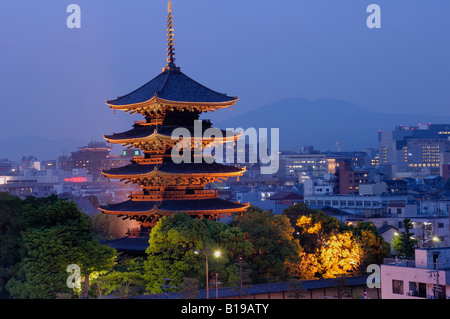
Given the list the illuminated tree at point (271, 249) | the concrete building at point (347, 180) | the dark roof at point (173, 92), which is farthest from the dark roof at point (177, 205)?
the concrete building at point (347, 180)

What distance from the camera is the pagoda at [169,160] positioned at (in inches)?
1681

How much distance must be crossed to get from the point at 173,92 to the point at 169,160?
4081mm

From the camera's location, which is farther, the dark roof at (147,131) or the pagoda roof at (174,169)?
the dark roof at (147,131)

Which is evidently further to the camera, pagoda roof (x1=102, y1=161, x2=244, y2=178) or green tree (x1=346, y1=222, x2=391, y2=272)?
green tree (x1=346, y1=222, x2=391, y2=272)

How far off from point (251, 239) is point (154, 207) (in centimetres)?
597

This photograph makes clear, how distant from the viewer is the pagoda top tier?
43344 millimetres

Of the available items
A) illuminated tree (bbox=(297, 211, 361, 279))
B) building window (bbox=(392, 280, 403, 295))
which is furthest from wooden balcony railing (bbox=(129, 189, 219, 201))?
building window (bbox=(392, 280, 403, 295))

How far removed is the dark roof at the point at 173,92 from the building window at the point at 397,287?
649 inches

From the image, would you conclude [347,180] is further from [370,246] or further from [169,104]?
[169,104]

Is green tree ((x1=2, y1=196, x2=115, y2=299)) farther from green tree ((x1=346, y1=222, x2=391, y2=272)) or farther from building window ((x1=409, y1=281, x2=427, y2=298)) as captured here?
green tree ((x1=346, y1=222, x2=391, y2=272))

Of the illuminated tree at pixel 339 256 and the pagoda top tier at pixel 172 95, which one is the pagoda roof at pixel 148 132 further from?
the illuminated tree at pixel 339 256

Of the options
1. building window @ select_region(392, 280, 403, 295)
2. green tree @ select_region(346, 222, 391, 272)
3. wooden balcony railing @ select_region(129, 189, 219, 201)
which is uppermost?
wooden balcony railing @ select_region(129, 189, 219, 201)

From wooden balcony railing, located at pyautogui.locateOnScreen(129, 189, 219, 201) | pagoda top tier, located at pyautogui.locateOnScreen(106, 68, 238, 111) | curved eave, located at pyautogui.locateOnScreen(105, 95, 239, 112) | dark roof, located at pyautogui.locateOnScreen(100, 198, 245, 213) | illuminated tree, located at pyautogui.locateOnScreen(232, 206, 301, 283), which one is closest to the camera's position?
illuminated tree, located at pyautogui.locateOnScreen(232, 206, 301, 283)
